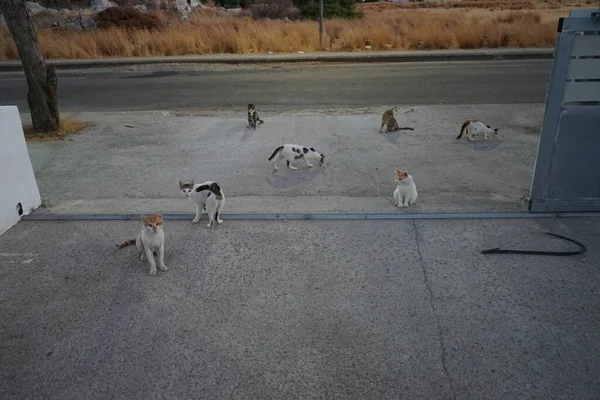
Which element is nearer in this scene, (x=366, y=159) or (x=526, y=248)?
(x=526, y=248)

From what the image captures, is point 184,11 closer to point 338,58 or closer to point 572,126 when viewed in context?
point 338,58

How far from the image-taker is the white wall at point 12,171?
17.7 ft

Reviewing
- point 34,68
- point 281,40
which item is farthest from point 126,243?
point 281,40

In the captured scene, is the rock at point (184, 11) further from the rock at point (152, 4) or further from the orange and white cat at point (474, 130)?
the orange and white cat at point (474, 130)

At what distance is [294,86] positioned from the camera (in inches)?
561

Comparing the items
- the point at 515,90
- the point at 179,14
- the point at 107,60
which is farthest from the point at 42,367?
the point at 179,14

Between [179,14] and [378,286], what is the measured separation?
1191 inches

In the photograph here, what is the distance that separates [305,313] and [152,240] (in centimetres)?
150

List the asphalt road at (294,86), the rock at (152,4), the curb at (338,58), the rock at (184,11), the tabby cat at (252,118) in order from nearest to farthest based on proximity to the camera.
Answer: the tabby cat at (252,118) < the asphalt road at (294,86) < the curb at (338,58) < the rock at (184,11) < the rock at (152,4)

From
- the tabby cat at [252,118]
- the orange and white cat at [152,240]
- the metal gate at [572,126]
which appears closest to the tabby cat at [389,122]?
the tabby cat at [252,118]

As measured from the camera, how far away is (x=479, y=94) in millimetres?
12359

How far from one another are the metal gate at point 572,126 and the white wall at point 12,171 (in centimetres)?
558

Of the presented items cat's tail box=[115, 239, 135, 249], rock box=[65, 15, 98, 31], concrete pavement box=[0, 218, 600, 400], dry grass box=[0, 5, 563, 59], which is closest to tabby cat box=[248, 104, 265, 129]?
concrete pavement box=[0, 218, 600, 400]

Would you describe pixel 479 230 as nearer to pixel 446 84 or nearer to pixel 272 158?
pixel 272 158
